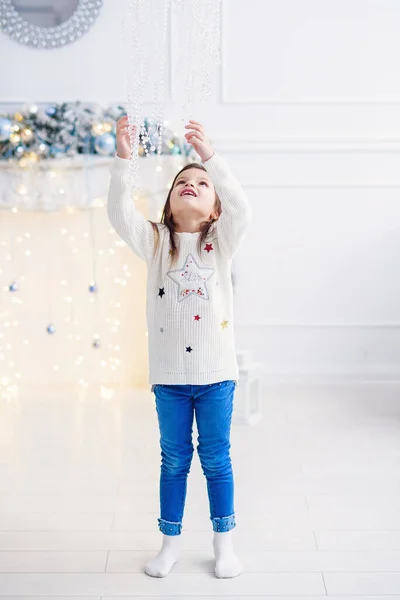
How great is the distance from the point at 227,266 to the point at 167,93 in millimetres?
1851

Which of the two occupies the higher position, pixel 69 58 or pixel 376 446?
pixel 69 58

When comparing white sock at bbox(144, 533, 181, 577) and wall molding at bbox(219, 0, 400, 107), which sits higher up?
wall molding at bbox(219, 0, 400, 107)

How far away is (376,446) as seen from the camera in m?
2.84

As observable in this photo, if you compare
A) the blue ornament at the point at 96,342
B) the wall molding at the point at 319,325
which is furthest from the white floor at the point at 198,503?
the wall molding at the point at 319,325

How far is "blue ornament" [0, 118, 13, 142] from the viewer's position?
320 cm

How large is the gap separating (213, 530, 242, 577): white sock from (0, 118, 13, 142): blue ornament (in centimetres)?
194

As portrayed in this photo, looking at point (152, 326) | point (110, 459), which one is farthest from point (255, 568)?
point (110, 459)

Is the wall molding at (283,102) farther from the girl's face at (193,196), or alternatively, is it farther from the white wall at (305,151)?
the girl's face at (193,196)

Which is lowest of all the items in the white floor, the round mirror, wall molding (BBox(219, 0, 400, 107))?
the white floor

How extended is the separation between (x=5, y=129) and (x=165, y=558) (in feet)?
6.39

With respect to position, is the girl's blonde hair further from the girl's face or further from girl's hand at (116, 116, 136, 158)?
girl's hand at (116, 116, 136, 158)

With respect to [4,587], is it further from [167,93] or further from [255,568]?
[167,93]

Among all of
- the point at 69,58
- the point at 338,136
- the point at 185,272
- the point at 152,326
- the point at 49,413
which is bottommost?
the point at 49,413

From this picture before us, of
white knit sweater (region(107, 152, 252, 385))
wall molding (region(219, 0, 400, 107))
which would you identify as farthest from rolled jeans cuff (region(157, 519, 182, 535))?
wall molding (region(219, 0, 400, 107))
